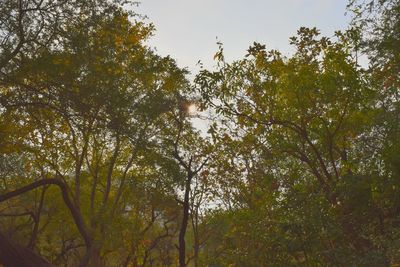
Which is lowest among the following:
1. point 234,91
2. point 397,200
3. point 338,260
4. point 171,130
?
point 338,260

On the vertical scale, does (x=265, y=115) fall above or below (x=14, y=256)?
above

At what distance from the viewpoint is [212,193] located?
28078 millimetres

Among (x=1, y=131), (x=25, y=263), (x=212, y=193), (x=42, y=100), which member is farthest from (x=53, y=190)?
(x=25, y=263)

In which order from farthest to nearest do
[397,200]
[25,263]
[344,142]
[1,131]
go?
[344,142]
[1,131]
[397,200]
[25,263]

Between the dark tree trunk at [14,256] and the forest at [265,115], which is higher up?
the forest at [265,115]

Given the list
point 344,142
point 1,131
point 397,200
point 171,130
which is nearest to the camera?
point 397,200

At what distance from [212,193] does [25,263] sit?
19.9m

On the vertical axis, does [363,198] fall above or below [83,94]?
below

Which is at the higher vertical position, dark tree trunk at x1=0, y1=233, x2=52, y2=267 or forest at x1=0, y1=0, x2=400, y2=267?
forest at x1=0, y1=0, x2=400, y2=267

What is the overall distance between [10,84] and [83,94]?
5.70 feet

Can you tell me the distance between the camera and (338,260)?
1066 centimetres

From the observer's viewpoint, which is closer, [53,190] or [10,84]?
[10,84]

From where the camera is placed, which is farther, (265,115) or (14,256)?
(265,115)

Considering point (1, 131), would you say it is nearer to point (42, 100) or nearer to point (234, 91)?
point (42, 100)
